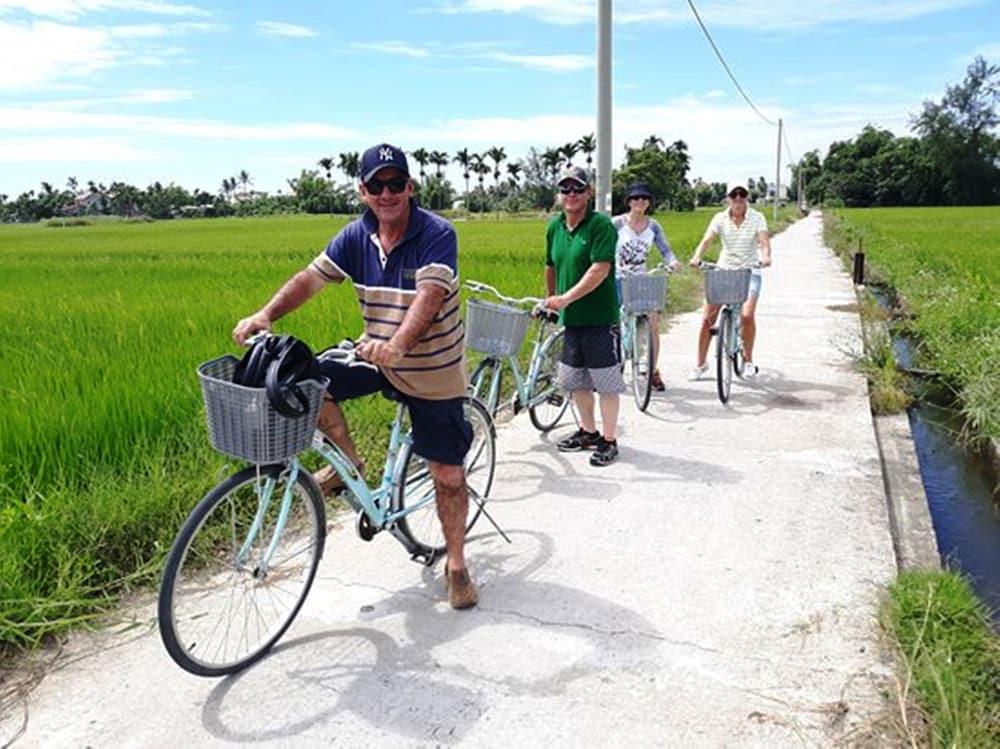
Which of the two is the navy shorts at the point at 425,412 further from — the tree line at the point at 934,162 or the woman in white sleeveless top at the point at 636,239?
the tree line at the point at 934,162

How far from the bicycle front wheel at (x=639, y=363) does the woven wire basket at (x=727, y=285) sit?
0.55 metres

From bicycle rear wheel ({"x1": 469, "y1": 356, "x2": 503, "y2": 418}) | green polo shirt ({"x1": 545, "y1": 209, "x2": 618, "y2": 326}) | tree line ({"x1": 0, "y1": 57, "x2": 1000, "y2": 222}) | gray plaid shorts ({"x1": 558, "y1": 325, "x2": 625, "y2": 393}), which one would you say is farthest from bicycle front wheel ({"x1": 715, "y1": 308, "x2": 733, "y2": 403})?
tree line ({"x1": 0, "y1": 57, "x2": 1000, "y2": 222})

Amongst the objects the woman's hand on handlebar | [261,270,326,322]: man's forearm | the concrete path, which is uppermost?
[261,270,326,322]: man's forearm

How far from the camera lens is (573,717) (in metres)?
2.43

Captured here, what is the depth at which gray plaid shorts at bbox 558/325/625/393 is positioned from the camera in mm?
4695

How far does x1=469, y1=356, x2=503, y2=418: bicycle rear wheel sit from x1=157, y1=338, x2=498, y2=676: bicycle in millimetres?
735

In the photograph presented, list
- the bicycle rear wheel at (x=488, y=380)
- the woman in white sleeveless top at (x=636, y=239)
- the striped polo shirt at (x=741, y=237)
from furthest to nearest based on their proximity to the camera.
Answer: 1. the striped polo shirt at (x=741, y=237)
2. the woman in white sleeveless top at (x=636, y=239)
3. the bicycle rear wheel at (x=488, y=380)

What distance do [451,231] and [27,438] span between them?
2.55 m

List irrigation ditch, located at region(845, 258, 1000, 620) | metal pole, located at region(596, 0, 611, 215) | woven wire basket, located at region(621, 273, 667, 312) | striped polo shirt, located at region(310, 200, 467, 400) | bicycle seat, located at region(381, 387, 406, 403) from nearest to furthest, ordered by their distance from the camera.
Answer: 1. striped polo shirt, located at region(310, 200, 467, 400)
2. bicycle seat, located at region(381, 387, 406, 403)
3. irrigation ditch, located at region(845, 258, 1000, 620)
4. woven wire basket, located at region(621, 273, 667, 312)
5. metal pole, located at region(596, 0, 611, 215)

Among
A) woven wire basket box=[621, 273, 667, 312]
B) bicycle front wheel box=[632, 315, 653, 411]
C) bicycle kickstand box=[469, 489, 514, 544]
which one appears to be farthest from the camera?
bicycle front wheel box=[632, 315, 653, 411]

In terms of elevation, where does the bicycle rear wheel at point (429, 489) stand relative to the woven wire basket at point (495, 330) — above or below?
below

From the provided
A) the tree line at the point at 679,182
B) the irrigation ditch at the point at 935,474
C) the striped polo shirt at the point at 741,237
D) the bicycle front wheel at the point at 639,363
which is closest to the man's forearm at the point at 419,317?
the irrigation ditch at the point at 935,474

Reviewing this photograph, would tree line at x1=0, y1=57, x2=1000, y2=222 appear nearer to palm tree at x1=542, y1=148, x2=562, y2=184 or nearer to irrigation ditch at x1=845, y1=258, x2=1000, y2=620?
palm tree at x1=542, y1=148, x2=562, y2=184

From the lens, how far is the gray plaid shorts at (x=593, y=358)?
470cm
